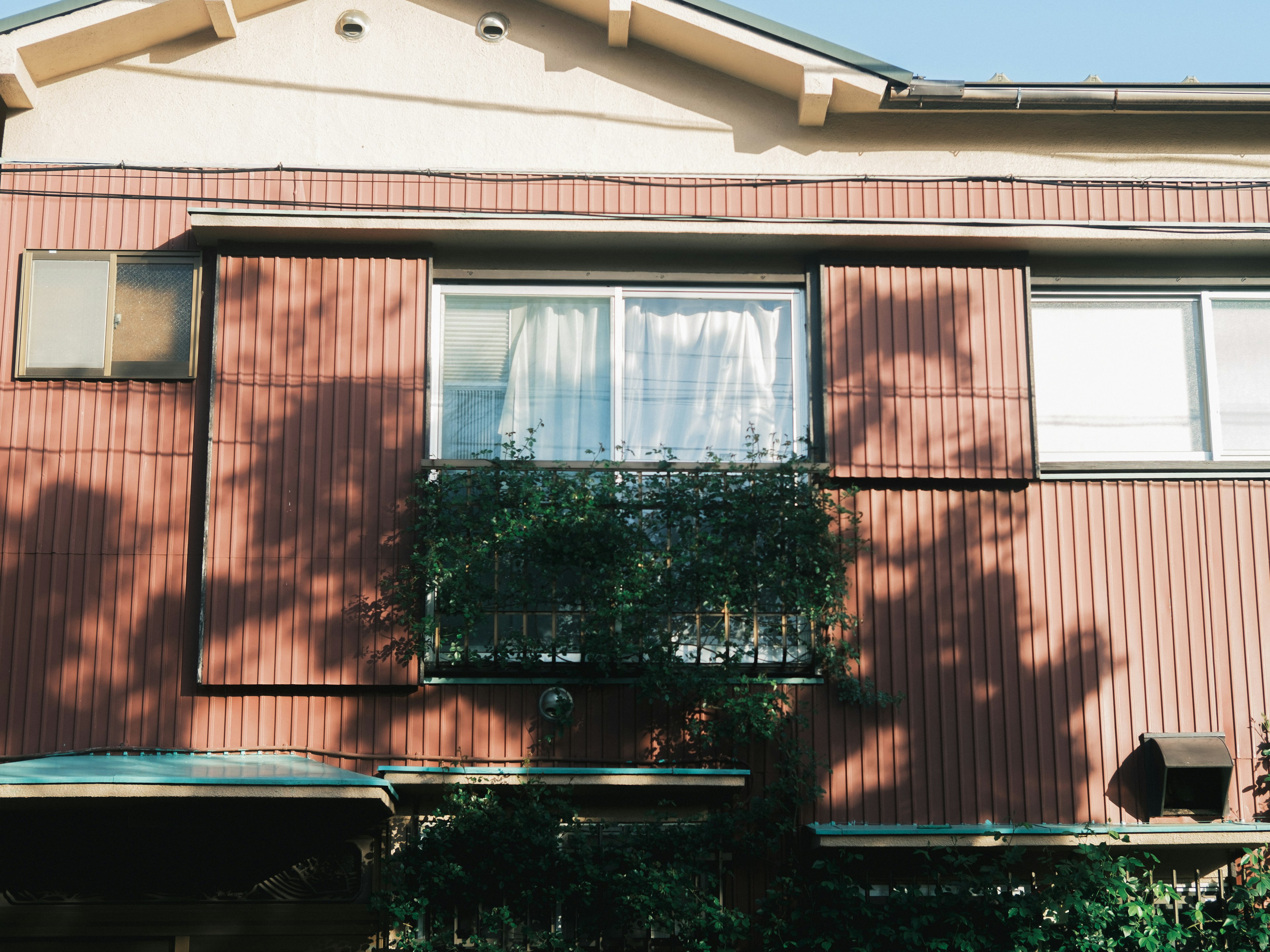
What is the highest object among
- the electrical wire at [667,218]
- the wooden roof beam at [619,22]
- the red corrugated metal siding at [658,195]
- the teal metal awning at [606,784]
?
the wooden roof beam at [619,22]

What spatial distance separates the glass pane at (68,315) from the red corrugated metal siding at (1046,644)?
18.2 ft

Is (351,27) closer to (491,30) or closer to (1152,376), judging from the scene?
(491,30)

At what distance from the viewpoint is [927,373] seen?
893 centimetres

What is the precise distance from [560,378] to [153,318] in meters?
2.92

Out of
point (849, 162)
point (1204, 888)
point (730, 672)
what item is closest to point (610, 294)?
point (849, 162)

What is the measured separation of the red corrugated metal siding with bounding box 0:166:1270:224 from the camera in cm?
905

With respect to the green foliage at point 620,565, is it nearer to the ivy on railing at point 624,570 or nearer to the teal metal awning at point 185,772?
the ivy on railing at point 624,570

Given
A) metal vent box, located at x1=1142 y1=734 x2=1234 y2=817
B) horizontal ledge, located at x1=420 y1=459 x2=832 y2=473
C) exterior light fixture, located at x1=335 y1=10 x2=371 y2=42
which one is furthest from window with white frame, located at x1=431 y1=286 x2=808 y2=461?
metal vent box, located at x1=1142 y1=734 x2=1234 y2=817

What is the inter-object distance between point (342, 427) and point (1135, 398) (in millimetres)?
5771

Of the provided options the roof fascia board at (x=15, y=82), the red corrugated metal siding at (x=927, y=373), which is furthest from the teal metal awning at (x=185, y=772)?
the roof fascia board at (x=15, y=82)

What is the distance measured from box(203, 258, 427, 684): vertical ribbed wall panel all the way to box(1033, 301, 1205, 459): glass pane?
465cm

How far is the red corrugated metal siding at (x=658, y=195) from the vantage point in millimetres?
9055

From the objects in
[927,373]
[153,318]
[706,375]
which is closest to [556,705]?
[706,375]

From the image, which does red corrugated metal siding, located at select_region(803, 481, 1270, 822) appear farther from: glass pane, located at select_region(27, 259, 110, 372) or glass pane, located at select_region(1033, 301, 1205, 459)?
glass pane, located at select_region(27, 259, 110, 372)
